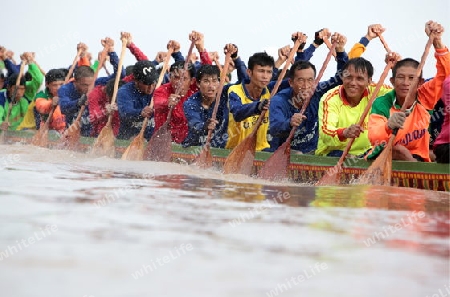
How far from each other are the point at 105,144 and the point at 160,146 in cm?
119

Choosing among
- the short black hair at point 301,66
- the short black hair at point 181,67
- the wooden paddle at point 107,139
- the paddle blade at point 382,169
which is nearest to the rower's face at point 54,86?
the wooden paddle at point 107,139

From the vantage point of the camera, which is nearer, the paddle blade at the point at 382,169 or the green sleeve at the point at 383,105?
the paddle blade at the point at 382,169

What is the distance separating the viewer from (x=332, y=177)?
19.5 feet

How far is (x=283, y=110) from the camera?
687 cm

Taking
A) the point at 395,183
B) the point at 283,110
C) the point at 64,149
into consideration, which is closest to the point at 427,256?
the point at 395,183

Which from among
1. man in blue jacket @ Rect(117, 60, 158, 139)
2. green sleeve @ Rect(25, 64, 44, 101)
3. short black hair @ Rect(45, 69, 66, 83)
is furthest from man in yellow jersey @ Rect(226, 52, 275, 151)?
green sleeve @ Rect(25, 64, 44, 101)

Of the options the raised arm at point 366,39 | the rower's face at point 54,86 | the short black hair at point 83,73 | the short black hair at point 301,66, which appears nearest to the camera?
the short black hair at point 301,66

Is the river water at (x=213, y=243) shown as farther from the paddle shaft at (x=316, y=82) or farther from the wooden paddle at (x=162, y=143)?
the wooden paddle at (x=162, y=143)

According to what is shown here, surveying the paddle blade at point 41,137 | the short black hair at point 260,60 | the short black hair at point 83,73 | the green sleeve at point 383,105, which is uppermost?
the short black hair at point 260,60

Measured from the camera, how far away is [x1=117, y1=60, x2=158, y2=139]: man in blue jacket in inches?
359

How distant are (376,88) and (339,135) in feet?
1.60

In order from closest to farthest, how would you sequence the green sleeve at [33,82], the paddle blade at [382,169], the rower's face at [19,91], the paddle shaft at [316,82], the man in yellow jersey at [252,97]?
the paddle blade at [382,169]
the paddle shaft at [316,82]
the man in yellow jersey at [252,97]
the green sleeve at [33,82]
the rower's face at [19,91]

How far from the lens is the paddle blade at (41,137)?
34.8ft

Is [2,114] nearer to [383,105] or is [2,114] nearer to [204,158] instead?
[204,158]
